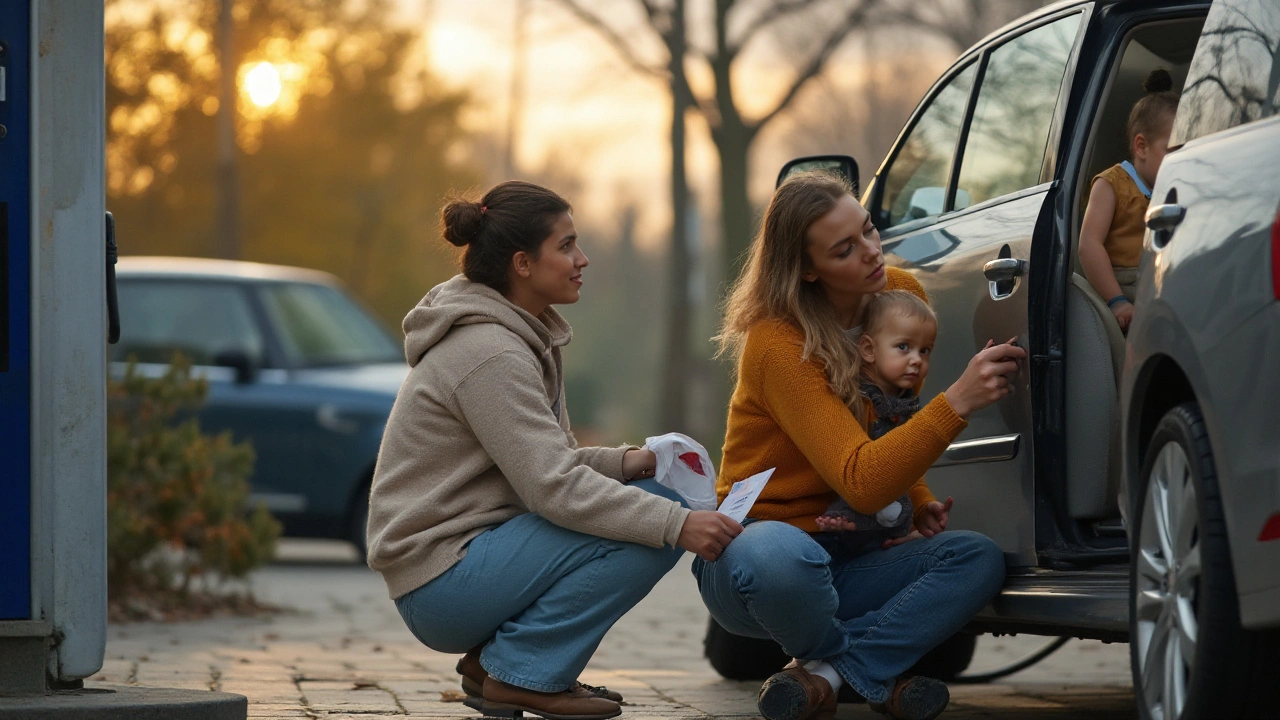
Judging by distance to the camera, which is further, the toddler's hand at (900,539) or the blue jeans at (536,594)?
the toddler's hand at (900,539)

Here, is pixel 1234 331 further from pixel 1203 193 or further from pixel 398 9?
pixel 398 9

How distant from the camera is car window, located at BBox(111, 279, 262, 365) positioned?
10.6 m

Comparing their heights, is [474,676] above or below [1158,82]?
below

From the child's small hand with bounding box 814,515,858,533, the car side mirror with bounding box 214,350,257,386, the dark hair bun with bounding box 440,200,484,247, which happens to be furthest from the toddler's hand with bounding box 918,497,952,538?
the car side mirror with bounding box 214,350,257,386

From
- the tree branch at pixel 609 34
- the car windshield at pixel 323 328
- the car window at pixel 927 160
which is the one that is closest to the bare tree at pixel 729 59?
the tree branch at pixel 609 34

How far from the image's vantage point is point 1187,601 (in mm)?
3131

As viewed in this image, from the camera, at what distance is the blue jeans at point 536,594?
3924 millimetres

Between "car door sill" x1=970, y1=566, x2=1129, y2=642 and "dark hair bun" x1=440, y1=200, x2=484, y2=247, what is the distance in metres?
1.55

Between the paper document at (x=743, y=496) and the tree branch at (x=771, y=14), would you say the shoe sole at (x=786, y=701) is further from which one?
the tree branch at (x=771, y=14)

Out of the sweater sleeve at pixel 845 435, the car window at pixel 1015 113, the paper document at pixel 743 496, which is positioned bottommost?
the paper document at pixel 743 496

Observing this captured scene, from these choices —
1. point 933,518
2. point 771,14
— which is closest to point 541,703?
point 933,518

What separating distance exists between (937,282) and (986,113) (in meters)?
0.59

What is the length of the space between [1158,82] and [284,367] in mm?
6948

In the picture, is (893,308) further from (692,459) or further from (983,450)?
(692,459)
